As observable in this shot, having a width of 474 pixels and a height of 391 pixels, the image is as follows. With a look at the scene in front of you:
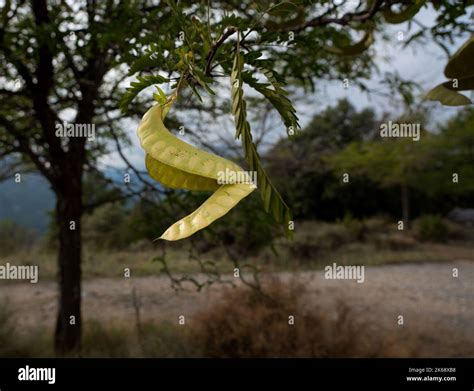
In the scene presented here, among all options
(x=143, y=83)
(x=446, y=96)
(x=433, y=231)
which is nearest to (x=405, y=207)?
(x=433, y=231)

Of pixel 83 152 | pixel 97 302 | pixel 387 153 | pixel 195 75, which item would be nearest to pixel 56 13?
pixel 83 152

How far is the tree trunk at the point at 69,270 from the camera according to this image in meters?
2.84

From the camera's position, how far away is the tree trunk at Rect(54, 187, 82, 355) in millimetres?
2838

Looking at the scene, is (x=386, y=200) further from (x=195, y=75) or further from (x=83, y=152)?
(x=195, y=75)

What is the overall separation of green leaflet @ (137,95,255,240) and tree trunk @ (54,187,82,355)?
8.72 feet

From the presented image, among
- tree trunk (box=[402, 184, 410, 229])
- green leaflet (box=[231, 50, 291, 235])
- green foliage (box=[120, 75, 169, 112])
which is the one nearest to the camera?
green leaflet (box=[231, 50, 291, 235])

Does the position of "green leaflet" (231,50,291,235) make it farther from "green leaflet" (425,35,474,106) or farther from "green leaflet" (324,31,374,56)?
"green leaflet" (324,31,374,56)

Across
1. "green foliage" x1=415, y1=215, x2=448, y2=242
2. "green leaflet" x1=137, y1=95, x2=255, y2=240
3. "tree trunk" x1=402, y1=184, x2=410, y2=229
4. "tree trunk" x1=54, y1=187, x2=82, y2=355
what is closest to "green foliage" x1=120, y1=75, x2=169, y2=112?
"green leaflet" x1=137, y1=95, x2=255, y2=240

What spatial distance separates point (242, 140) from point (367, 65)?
8.53ft

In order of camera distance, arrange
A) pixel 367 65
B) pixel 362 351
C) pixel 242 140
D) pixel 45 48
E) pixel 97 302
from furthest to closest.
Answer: pixel 97 302 → pixel 362 351 → pixel 367 65 → pixel 45 48 → pixel 242 140

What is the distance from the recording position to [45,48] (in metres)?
2.22

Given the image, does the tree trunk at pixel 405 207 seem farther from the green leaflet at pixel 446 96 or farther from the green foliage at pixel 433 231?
the green leaflet at pixel 446 96

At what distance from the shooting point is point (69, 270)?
2930 millimetres

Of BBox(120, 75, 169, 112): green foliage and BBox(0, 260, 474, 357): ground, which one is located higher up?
BBox(120, 75, 169, 112): green foliage
